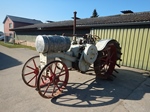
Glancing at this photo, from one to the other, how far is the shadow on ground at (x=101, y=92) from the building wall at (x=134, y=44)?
1.56m

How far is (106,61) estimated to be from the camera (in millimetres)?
4711

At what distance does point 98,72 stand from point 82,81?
63 centimetres

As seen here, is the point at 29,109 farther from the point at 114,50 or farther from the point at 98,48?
the point at 114,50

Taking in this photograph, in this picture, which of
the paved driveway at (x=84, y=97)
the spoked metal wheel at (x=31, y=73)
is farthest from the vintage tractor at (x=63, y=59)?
the paved driveway at (x=84, y=97)

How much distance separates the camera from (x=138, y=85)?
436 centimetres

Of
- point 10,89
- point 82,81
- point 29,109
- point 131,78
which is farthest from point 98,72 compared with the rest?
point 10,89

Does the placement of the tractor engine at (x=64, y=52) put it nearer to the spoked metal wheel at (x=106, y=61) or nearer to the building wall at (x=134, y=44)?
the spoked metal wheel at (x=106, y=61)

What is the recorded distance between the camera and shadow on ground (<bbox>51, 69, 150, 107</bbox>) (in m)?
3.23

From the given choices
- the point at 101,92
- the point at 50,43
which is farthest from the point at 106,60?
the point at 50,43

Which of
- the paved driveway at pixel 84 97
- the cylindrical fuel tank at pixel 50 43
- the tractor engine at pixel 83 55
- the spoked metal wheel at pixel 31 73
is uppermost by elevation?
the cylindrical fuel tank at pixel 50 43

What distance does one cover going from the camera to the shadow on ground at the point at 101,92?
3.23 meters

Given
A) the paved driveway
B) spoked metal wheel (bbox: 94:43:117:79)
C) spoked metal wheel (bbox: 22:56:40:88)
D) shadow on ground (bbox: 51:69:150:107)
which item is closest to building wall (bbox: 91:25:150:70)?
shadow on ground (bbox: 51:69:150:107)

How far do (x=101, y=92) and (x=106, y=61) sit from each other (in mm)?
1286

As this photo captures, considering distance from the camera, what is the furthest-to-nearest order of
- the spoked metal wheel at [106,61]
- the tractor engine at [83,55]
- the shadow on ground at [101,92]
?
the spoked metal wheel at [106,61]
the tractor engine at [83,55]
the shadow on ground at [101,92]
